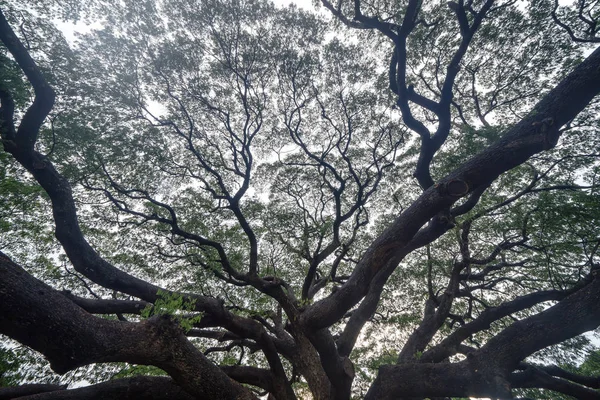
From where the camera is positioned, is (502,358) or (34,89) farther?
(34,89)

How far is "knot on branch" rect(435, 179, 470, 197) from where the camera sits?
365 cm

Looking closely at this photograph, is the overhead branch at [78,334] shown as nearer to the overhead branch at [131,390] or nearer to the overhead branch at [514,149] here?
the overhead branch at [131,390]

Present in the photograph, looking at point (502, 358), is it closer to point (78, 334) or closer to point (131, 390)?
point (78, 334)

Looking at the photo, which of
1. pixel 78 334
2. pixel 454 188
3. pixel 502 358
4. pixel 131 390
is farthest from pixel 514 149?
pixel 131 390

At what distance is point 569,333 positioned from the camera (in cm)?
369

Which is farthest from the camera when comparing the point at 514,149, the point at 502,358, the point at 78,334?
the point at 502,358

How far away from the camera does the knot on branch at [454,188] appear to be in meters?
3.65

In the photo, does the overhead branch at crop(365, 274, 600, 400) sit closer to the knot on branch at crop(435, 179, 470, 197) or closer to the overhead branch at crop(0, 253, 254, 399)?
the knot on branch at crop(435, 179, 470, 197)

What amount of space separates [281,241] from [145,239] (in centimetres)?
422

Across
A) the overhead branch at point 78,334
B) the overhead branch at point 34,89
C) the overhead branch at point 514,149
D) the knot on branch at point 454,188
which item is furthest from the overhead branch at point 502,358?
the overhead branch at point 34,89

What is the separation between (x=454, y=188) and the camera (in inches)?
144

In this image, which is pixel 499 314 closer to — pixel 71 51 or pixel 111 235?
pixel 111 235

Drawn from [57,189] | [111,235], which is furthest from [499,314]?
[111,235]

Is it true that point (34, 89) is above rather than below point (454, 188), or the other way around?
above
